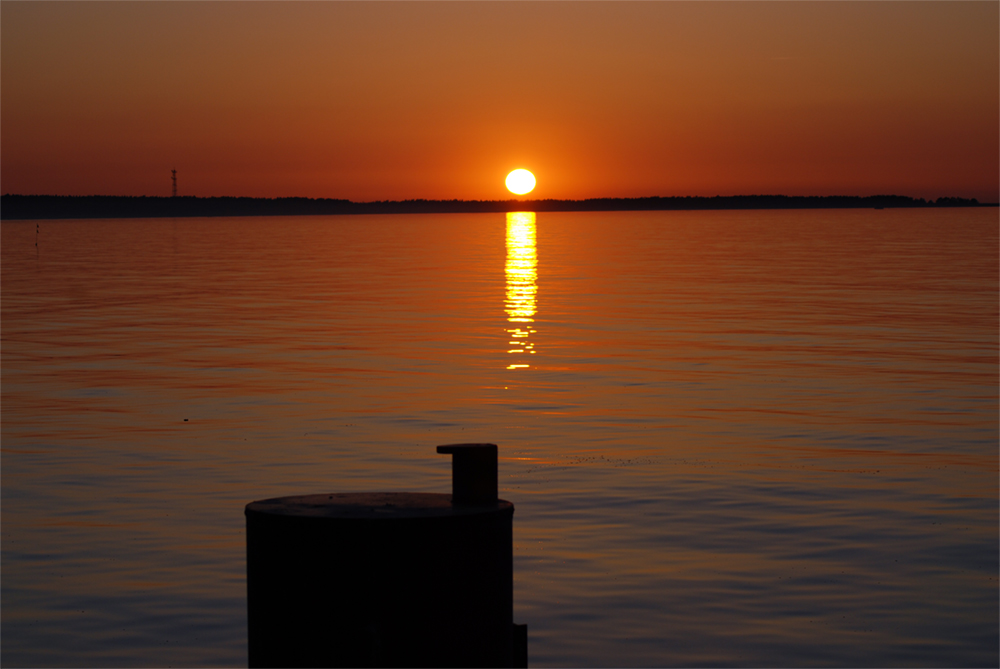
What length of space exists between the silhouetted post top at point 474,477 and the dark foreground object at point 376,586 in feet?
0.46

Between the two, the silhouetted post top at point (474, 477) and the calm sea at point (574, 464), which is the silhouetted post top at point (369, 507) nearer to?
the silhouetted post top at point (474, 477)

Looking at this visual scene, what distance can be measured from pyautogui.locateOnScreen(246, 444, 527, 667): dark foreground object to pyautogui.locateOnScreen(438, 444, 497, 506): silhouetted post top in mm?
139

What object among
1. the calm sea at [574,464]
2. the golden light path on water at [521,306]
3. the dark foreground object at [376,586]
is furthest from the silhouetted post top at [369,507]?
the golden light path on water at [521,306]

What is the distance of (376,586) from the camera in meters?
5.50

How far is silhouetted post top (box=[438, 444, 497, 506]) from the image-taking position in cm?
→ 592

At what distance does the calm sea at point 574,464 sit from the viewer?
9.24m

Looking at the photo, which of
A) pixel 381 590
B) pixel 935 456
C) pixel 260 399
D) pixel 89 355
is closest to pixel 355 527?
pixel 381 590

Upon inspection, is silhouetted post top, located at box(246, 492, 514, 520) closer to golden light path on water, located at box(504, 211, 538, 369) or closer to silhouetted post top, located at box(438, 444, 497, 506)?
silhouetted post top, located at box(438, 444, 497, 506)

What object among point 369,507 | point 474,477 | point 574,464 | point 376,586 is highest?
point 474,477

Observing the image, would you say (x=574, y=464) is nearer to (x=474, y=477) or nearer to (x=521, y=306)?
(x=474, y=477)

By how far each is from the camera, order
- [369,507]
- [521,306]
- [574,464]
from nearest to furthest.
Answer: [369,507]
[574,464]
[521,306]

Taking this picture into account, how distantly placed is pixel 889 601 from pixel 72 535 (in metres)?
6.85

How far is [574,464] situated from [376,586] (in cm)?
937

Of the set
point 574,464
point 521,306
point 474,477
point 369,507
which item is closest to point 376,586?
point 369,507
